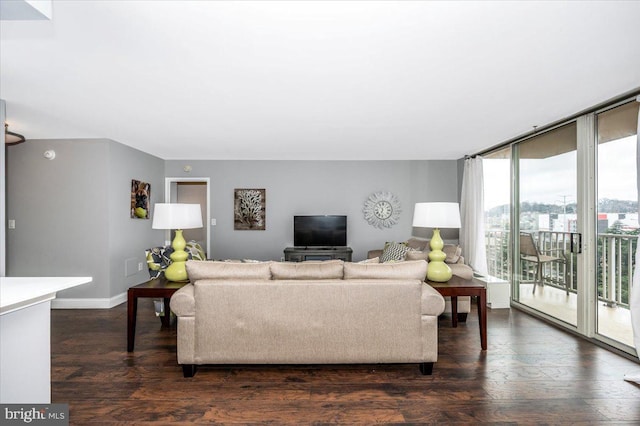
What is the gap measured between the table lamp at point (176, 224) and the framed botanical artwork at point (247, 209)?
2.78m

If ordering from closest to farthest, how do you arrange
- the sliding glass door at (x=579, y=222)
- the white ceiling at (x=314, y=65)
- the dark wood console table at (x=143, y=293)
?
the white ceiling at (x=314, y=65) → the dark wood console table at (x=143, y=293) → the sliding glass door at (x=579, y=222)

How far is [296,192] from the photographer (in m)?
6.21

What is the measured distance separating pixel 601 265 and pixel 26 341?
4490 millimetres

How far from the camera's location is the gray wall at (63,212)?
4516mm

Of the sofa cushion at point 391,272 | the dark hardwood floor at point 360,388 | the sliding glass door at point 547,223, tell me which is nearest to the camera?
the dark hardwood floor at point 360,388

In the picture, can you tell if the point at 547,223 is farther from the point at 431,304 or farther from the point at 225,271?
the point at 225,271

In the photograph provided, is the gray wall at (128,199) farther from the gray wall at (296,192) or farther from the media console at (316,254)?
the media console at (316,254)

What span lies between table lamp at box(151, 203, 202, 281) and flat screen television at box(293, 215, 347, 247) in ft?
9.24

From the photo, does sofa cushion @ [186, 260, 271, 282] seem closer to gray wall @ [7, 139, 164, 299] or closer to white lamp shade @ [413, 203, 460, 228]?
white lamp shade @ [413, 203, 460, 228]

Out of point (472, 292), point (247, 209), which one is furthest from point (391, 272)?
point (247, 209)

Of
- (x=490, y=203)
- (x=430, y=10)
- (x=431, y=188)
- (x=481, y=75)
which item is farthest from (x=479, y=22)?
(x=431, y=188)

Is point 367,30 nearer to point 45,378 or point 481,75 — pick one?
point 481,75

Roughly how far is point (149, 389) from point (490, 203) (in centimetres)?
496

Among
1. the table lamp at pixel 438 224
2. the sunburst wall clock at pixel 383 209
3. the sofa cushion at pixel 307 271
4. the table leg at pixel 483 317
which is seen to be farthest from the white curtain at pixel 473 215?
the sofa cushion at pixel 307 271
